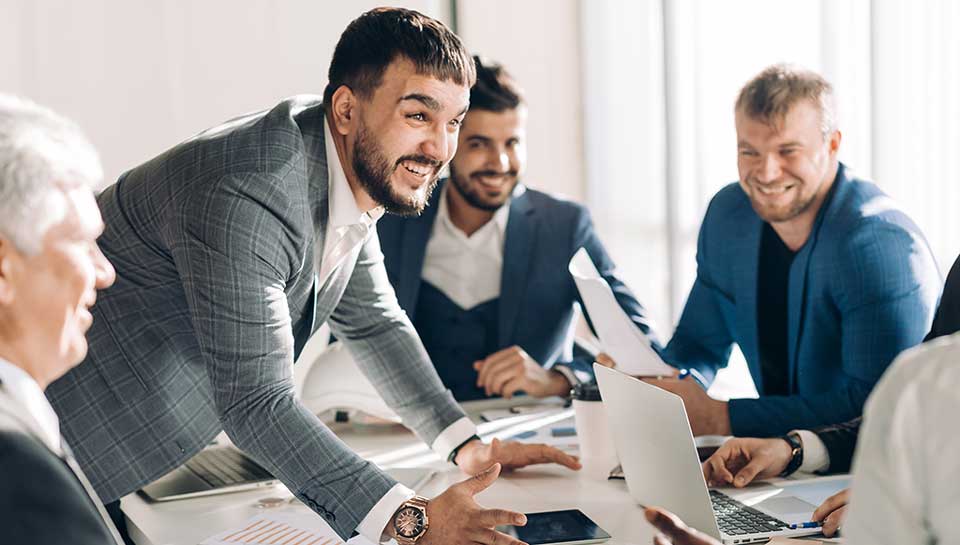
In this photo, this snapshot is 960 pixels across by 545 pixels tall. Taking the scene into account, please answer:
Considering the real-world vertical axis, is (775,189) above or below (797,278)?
above

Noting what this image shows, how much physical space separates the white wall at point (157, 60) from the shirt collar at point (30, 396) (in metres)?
3.58

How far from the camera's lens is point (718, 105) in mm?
4051

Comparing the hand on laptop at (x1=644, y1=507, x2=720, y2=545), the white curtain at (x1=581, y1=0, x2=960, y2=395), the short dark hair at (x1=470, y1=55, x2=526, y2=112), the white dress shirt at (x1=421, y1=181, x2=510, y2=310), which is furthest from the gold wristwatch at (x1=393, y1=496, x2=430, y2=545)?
the white curtain at (x1=581, y1=0, x2=960, y2=395)

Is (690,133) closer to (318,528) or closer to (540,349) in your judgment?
(540,349)

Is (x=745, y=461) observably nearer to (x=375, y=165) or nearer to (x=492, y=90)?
(x=375, y=165)

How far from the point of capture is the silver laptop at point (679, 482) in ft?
5.28

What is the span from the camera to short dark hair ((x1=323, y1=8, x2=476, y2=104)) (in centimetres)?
197

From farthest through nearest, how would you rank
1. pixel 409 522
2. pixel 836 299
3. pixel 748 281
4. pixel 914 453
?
pixel 748 281 → pixel 836 299 → pixel 409 522 → pixel 914 453

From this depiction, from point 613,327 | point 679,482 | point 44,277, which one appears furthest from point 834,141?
point 44,277

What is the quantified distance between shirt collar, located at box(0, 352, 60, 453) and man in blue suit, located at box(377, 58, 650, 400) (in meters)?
2.03

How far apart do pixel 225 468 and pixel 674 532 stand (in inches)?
47.8

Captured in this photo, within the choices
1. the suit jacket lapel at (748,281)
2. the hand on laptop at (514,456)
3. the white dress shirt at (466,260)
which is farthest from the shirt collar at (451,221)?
the hand on laptop at (514,456)

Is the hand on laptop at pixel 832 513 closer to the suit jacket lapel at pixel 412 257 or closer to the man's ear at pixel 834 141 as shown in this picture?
the man's ear at pixel 834 141

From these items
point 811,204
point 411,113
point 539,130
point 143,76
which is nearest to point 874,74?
point 811,204
